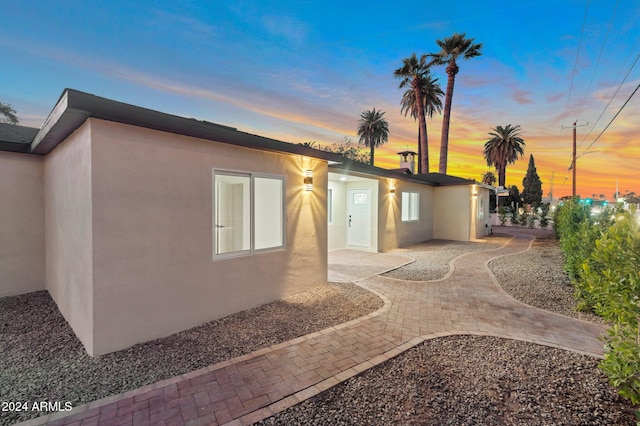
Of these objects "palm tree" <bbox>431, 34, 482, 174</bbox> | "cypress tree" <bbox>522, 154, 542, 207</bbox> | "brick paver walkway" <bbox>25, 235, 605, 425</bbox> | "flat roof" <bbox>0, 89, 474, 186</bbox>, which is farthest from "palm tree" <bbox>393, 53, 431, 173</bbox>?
"cypress tree" <bbox>522, 154, 542, 207</bbox>

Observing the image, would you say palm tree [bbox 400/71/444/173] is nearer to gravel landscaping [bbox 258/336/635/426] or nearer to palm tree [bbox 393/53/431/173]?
palm tree [bbox 393/53/431/173]

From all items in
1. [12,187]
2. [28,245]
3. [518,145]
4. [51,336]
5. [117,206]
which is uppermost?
[518,145]

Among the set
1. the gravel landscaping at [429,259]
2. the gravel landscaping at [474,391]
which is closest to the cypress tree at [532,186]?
the gravel landscaping at [429,259]

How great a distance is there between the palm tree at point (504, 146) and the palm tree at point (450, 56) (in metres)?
13.2

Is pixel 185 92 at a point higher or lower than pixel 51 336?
higher

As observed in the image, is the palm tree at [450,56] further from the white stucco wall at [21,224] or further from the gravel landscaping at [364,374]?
the white stucco wall at [21,224]

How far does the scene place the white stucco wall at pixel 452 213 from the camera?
14.7 meters

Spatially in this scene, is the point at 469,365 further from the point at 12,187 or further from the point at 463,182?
the point at 463,182

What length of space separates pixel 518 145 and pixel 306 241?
35.9m

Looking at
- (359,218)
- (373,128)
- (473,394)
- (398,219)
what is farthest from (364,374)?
(373,128)

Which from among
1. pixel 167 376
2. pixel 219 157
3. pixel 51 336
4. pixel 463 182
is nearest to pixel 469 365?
pixel 167 376

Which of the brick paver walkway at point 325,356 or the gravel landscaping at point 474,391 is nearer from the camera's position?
the gravel landscaping at point 474,391

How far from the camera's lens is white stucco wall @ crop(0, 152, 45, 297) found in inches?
223

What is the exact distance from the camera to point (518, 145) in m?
32.0
